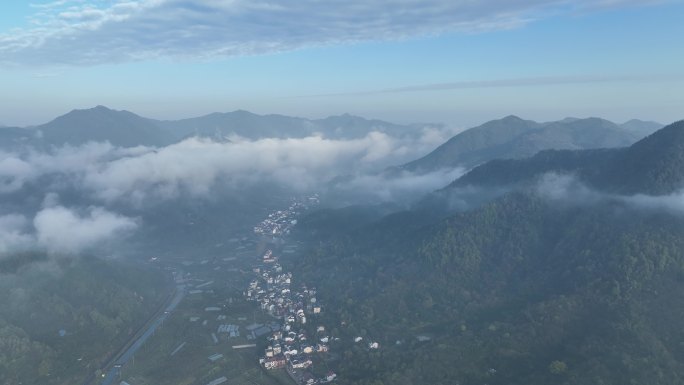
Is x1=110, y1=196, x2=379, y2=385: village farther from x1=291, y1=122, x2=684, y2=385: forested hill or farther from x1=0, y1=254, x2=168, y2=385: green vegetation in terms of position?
x1=0, y1=254, x2=168, y2=385: green vegetation

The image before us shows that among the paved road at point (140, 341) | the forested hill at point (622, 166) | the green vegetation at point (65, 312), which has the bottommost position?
the paved road at point (140, 341)

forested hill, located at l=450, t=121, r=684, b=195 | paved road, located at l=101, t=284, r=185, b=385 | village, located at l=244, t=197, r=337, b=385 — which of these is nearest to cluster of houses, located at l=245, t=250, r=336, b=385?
village, located at l=244, t=197, r=337, b=385

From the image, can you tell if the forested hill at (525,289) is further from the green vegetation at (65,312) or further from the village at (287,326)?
the green vegetation at (65,312)

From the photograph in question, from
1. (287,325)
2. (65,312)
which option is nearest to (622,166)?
(287,325)

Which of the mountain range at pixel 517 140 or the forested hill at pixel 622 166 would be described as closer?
the forested hill at pixel 622 166

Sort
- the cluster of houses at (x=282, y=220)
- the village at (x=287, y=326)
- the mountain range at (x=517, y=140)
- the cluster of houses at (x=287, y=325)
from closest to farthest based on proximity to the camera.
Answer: the village at (x=287, y=326) < the cluster of houses at (x=287, y=325) < the cluster of houses at (x=282, y=220) < the mountain range at (x=517, y=140)

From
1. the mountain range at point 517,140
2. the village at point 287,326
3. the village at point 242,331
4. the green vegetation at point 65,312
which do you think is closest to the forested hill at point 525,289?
the village at point 287,326

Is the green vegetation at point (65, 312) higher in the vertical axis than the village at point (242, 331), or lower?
higher
